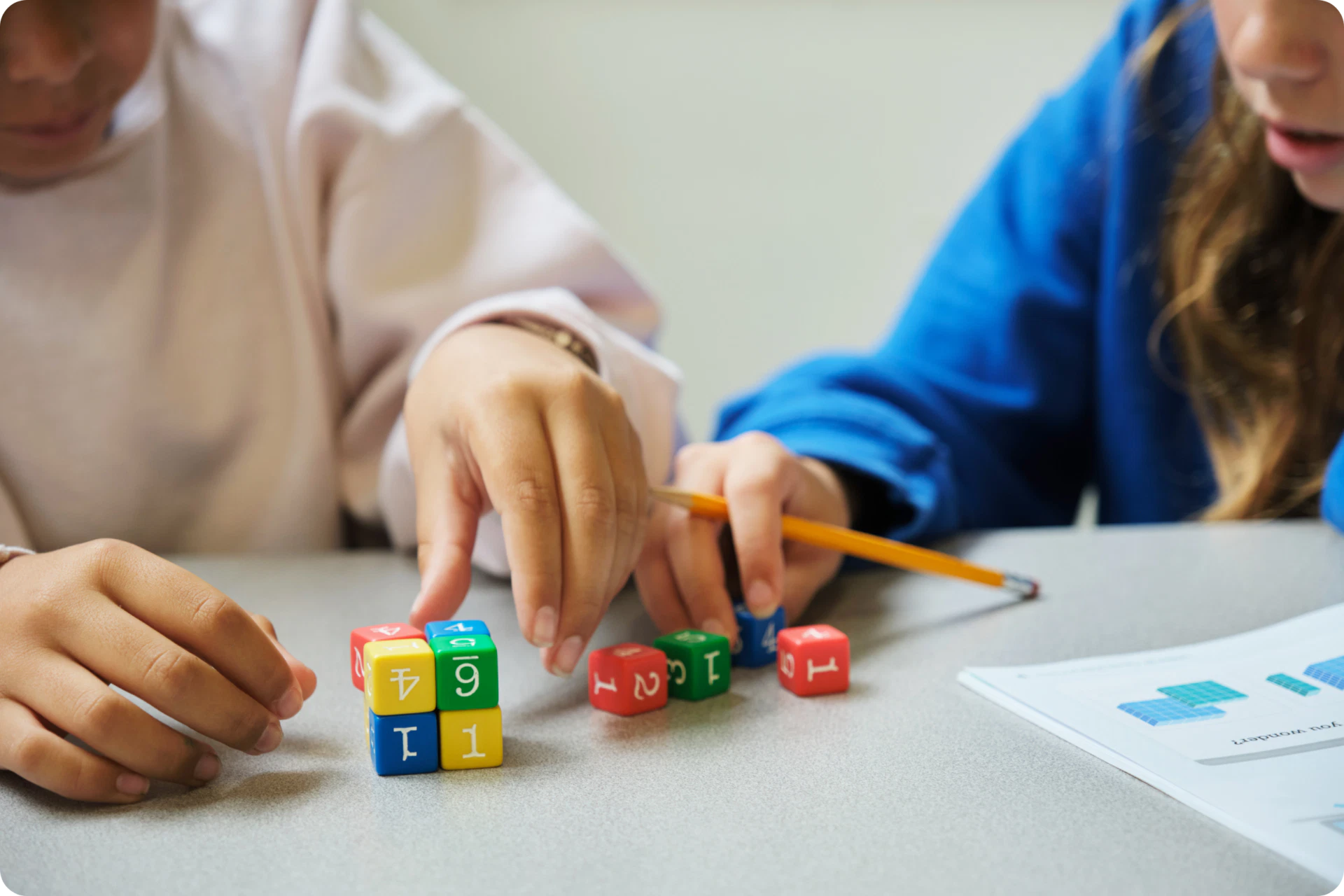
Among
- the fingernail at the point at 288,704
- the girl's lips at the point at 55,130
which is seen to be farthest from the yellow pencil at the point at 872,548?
the girl's lips at the point at 55,130

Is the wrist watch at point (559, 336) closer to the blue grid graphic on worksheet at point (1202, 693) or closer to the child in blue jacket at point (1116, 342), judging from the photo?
the child in blue jacket at point (1116, 342)

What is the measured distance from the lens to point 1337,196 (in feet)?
2.16

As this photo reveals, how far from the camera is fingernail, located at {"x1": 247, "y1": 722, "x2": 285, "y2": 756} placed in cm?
40

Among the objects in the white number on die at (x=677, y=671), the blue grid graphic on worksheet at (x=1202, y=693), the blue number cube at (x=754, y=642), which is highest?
the blue grid graphic on worksheet at (x=1202, y=693)

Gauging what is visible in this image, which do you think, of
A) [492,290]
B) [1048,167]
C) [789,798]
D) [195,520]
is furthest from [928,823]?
[1048,167]

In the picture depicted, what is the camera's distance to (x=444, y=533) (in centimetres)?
49

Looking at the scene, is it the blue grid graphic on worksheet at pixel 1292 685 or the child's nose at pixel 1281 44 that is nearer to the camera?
the blue grid graphic on worksheet at pixel 1292 685

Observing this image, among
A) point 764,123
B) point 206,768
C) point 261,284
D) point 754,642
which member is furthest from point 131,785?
point 764,123

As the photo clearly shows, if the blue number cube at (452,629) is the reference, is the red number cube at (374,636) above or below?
below

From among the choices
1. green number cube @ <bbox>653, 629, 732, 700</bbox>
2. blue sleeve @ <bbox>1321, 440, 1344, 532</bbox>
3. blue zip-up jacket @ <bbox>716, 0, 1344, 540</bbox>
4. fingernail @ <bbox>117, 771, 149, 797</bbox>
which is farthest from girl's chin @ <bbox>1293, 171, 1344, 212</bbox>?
fingernail @ <bbox>117, 771, 149, 797</bbox>

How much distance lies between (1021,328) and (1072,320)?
6cm

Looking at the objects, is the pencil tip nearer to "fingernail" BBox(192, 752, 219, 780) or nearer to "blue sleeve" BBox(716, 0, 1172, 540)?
"blue sleeve" BBox(716, 0, 1172, 540)

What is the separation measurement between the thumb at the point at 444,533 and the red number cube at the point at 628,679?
7 cm

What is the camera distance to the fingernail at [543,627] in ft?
1.43
